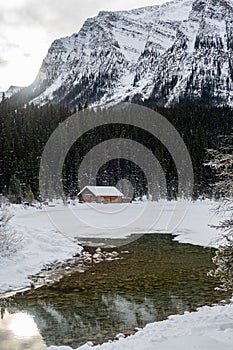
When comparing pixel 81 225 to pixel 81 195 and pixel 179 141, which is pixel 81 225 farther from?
pixel 179 141

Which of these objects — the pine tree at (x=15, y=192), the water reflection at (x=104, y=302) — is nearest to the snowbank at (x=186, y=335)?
the water reflection at (x=104, y=302)

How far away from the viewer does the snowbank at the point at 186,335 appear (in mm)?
9664

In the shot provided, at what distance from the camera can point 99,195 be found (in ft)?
263

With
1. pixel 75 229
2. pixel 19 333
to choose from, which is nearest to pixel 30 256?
pixel 19 333

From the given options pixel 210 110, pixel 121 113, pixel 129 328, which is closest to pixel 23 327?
pixel 129 328

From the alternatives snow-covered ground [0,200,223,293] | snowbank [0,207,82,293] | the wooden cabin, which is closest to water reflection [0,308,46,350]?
snowbank [0,207,82,293]

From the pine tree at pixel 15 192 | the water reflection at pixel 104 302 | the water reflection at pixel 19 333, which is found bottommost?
the water reflection at pixel 19 333

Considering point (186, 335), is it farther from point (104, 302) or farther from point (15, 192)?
point (15, 192)

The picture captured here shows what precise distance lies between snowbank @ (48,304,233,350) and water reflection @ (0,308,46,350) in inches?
52.8

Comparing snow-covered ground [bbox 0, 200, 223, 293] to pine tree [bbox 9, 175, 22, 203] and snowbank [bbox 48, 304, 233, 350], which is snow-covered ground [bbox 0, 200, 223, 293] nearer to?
snowbank [bbox 48, 304, 233, 350]

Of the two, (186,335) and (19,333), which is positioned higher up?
(186,335)

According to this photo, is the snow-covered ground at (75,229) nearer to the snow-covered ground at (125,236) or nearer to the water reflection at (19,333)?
the snow-covered ground at (125,236)

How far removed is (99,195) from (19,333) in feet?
220

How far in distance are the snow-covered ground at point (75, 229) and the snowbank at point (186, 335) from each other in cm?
225
